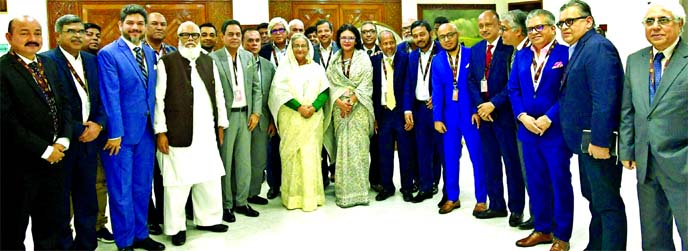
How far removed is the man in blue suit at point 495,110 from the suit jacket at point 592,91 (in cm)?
95

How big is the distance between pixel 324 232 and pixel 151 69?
1795 millimetres

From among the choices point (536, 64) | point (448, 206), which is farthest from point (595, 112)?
point (448, 206)

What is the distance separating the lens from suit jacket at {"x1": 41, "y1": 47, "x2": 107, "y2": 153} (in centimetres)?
348

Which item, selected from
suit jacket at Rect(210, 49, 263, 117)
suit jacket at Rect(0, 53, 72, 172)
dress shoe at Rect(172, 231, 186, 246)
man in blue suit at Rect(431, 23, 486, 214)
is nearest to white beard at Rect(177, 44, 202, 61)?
suit jacket at Rect(210, 49, 263, 117)

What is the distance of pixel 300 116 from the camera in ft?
16.7

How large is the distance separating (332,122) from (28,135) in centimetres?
287

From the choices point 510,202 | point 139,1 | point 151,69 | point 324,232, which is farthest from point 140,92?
point 139,1

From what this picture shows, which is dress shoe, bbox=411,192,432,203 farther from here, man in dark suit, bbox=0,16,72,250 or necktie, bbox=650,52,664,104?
man in dark suit, bbox=0,16,72,250

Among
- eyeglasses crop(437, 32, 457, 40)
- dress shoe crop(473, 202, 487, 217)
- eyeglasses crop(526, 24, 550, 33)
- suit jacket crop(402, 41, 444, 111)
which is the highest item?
eyeglasses crop(437, 32, 457, 40)

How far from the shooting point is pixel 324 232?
445cm

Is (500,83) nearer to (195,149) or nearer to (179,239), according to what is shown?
(195,149)

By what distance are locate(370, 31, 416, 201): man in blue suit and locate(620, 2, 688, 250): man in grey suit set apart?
2.52 metres

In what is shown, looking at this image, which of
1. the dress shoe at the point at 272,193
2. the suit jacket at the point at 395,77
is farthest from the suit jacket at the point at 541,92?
the dress shoe at the point at 272,193

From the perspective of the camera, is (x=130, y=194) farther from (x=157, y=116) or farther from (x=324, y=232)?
(x=324, y=232)
